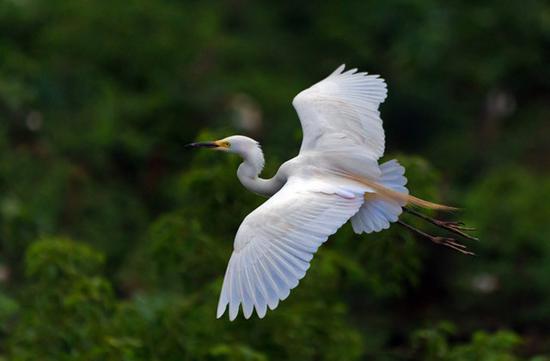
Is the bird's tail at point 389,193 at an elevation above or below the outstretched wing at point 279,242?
above

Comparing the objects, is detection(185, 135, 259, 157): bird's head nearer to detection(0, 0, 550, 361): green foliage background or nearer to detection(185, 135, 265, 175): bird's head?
detection(185, 135, 265, 175): bird's head

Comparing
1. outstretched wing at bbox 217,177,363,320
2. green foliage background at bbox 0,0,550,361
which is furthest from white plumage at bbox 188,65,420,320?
green foliage background at bbox 0,0,550,361

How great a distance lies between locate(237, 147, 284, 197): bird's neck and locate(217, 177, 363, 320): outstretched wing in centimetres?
33

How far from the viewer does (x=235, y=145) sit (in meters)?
5.73

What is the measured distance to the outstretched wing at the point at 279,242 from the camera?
4777 mm

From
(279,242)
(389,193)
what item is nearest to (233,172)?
(389,193)

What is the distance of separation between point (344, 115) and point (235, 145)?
55cm

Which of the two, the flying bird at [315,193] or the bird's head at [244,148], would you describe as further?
the bird's head at [244,148]

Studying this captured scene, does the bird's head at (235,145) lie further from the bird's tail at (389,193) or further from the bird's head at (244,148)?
the bird's tail at (389,193)

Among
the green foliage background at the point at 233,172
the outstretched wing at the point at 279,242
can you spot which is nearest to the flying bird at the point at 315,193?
the outstretched wing at the point at 279,242

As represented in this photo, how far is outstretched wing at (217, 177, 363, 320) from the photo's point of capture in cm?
478

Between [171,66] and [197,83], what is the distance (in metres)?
0.36

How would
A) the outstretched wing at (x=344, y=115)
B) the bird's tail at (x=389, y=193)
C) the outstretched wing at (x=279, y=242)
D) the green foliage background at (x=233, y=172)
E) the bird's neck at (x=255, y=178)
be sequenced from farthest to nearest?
the green foliage background at (x=233, y=172) < the outstretched wing at (x=344, y=115) < the bird's neck at (x=255, y=178) < the bird's tail at (x=389, y=193) < the outstretched wing at (x=279, y=242)

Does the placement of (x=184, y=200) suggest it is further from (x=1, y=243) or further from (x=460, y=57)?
(x=460, y=57)
